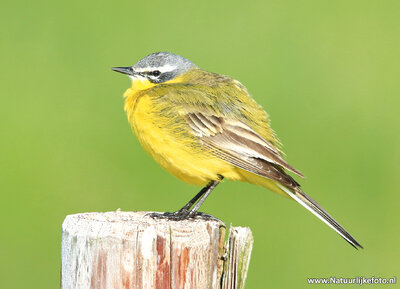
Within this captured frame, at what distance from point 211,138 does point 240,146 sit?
270 millimetres

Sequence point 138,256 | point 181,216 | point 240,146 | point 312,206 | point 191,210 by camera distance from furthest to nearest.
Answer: point 191,210
point 240,146
point 312,206
point 181,216
point 138,256

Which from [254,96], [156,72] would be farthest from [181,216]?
[254,96]

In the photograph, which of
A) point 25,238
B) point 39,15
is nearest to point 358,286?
point 25,238

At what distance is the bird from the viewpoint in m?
7.08

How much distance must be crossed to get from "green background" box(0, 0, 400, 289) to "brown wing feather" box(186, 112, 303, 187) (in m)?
2.59

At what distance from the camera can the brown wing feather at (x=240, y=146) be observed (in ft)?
22.9

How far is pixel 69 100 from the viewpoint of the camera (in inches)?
452

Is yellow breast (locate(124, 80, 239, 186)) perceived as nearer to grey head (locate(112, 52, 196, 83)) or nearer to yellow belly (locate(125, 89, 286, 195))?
yellow belly (locate(125, 89, 286, 195))

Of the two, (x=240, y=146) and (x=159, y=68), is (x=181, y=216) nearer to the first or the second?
(x=240, y=146)

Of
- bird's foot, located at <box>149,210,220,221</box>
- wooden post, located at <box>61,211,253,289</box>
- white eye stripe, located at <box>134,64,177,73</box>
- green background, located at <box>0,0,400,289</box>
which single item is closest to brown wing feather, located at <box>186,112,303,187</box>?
bird's foot, located at <box>149,210,220,221</box>

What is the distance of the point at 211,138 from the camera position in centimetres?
723

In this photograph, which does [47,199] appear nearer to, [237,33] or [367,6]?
A: [237,33]

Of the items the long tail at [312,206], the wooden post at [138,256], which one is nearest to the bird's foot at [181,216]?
the long tail at [312,206]

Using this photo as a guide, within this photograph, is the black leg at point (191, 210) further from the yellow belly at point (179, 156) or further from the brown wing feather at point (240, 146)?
the brown wing feather at point (240, 146)
